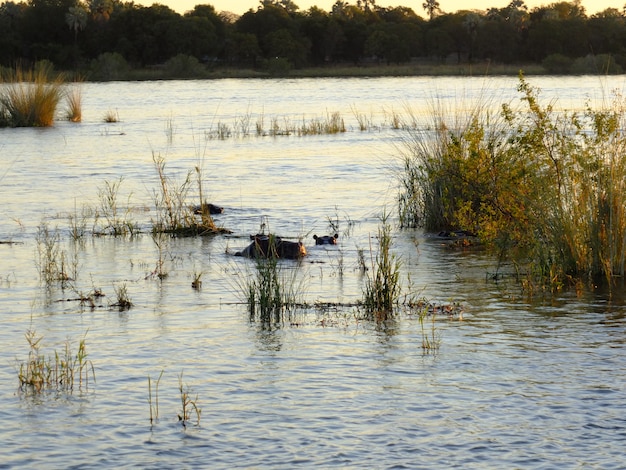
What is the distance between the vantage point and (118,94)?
6181 cm

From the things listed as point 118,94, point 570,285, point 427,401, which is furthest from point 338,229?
point 118,94

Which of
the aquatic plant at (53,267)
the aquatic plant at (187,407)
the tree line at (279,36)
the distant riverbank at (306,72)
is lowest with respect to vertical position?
the aquatic plant at (187,407)

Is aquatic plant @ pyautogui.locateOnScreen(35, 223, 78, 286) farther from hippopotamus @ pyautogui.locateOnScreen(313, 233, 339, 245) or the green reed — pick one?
hippopotamus @ pyautogui.locateOnScreen(313, 233, 339, 245)

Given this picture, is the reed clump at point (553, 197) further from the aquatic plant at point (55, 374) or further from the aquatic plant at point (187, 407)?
the aquatic plant at point (55, 374)

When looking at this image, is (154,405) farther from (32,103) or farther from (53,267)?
(32,103)

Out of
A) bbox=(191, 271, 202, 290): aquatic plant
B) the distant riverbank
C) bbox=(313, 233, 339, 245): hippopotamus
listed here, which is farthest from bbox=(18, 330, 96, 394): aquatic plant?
the distant riverbank

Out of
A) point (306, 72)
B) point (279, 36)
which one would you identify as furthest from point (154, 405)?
point (279, 36)

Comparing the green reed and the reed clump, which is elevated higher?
the reed clump

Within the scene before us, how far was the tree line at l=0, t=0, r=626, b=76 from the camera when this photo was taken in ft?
330

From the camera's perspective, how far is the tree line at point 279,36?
100 metres

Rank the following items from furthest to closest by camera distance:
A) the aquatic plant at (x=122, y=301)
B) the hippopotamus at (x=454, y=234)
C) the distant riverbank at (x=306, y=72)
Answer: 1. the distant riverbank at (x=306, y=72)
2. the hippopotamus at (x=454, y=234)
3. the aquatic plant at (x=122, y=301)

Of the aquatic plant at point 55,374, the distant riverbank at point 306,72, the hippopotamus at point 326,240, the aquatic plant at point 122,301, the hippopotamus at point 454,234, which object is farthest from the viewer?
the distant riverbank at point 306,72

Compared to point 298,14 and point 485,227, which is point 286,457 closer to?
point 485,227

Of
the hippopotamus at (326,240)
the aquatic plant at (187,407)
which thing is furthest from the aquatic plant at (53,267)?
the aquatic plant at (187,407)
